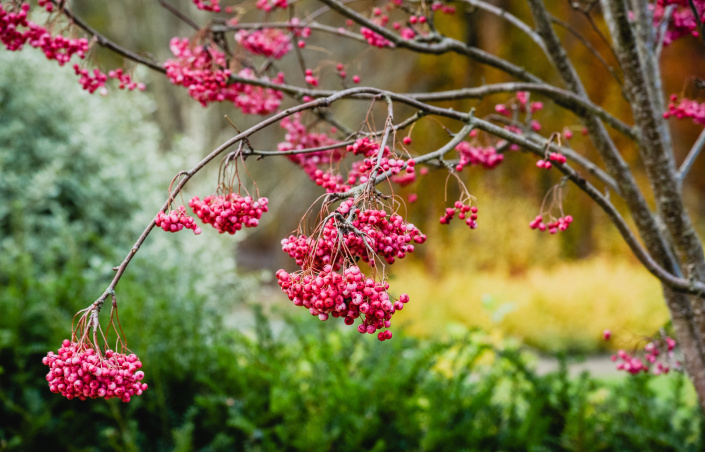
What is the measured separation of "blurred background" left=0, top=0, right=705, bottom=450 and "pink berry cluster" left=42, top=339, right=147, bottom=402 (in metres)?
1.04

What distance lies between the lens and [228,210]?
113 centimetres

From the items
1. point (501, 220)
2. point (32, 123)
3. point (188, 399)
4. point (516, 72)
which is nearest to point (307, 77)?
point (516, 72)

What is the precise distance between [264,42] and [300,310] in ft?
9.40

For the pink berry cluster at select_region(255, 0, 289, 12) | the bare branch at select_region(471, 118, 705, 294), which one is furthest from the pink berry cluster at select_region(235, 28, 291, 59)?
the bare branch at select_region(471, 118, 705, 294)

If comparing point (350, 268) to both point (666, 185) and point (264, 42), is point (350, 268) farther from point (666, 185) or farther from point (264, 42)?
point (264, 42)

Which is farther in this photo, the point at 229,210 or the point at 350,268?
the point at 229,210

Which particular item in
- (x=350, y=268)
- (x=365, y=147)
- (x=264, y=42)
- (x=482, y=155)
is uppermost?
(x=264, y=42)

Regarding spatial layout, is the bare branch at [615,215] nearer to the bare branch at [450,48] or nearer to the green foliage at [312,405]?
the bare branch at [450,48]

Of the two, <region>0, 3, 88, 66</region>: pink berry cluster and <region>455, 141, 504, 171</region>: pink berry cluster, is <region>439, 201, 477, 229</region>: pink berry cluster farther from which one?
<region>0, 3, 88, 66</region>: pink berry cluster

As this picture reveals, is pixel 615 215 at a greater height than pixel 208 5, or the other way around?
pixel 208 5

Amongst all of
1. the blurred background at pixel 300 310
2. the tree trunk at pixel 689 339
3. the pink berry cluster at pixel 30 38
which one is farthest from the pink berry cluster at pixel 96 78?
the tree trunk at pixel 689 339

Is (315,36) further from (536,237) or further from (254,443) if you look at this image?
(254,443)

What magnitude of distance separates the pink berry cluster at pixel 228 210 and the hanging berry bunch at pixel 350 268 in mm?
101

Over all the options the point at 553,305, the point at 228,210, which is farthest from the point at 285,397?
the point at 553,305
